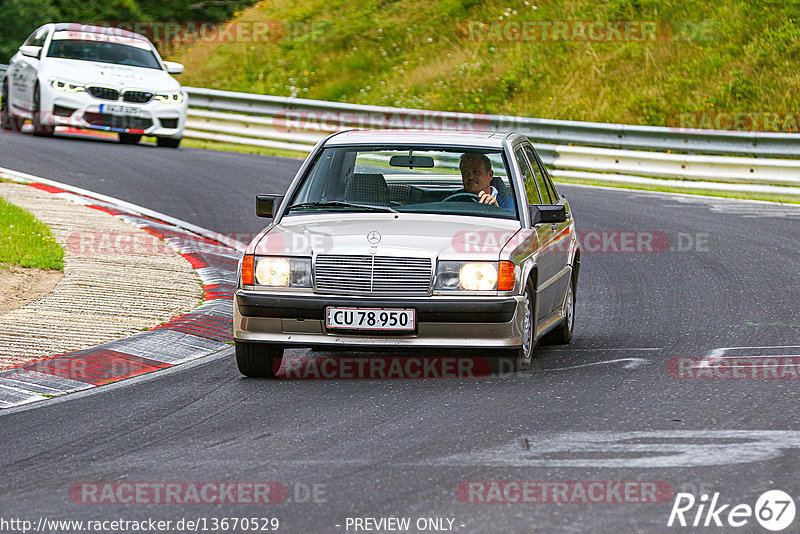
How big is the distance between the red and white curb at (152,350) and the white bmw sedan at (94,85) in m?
8.03

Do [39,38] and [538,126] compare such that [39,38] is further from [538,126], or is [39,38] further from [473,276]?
[473,276]

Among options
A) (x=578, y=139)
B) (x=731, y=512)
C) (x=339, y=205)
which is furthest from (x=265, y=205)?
(x=578, y=139)

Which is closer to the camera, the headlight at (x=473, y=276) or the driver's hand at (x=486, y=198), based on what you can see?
the headlight at (x=473, y=276)

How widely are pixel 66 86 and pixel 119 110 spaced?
2.93 feet

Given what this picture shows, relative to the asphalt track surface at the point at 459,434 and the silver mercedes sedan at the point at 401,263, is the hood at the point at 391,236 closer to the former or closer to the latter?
the silver mercedes sedan at the point at 401,263

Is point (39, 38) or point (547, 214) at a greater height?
point (39, 38)

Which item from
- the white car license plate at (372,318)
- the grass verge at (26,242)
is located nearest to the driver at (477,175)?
the white car license plate at (372,318)

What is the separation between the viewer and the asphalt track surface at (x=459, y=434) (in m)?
5.29

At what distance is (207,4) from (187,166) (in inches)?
860

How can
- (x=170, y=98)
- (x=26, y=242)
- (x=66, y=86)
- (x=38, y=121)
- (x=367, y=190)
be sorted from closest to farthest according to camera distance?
(x=367, y=190)
(x=26, y=242)
(x=66, y=86)
(x=170, y=98)
(x=38, y=121)

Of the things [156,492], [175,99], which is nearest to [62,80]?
[175,99]

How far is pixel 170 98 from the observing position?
846 inches

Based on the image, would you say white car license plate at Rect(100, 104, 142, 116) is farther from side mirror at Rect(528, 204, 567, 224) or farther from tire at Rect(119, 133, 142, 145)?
side mirror at Rect(528, 204, 567, 224)

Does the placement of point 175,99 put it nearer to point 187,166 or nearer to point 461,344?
point 187,166
